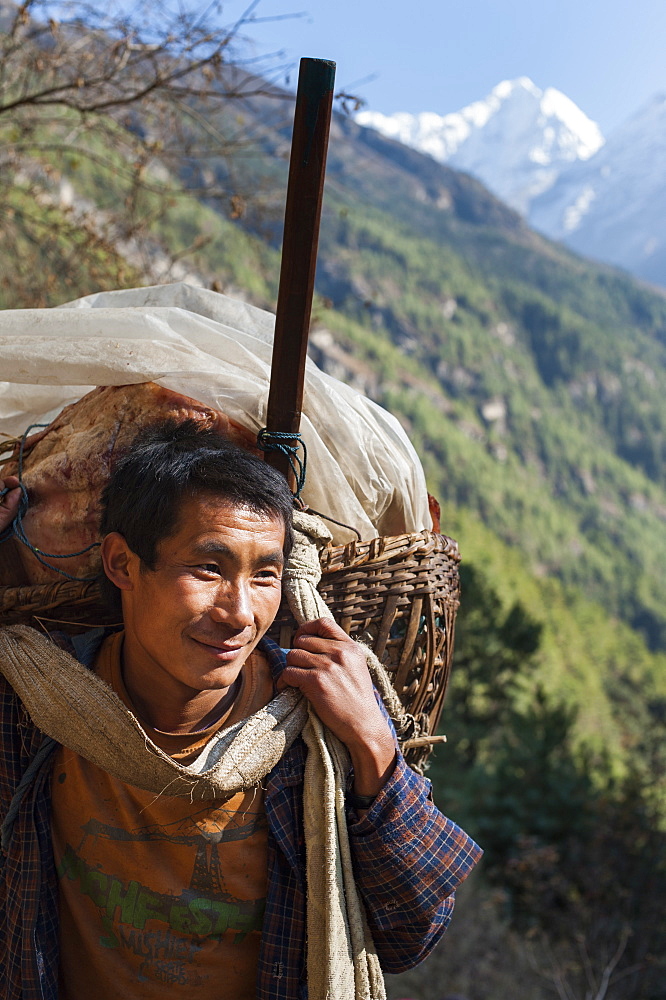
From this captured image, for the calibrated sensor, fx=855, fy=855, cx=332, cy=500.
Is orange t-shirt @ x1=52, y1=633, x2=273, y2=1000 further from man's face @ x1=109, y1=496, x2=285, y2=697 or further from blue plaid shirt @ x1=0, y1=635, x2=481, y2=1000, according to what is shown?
man's face @ x1=109, y1=496, x2=285, y2=697

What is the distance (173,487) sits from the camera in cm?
142

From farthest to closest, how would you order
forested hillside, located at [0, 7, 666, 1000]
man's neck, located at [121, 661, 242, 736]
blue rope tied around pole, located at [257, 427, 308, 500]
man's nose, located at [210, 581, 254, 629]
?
1. forested hillside, located at [0, 7, 666, 1000]
2. blue rope tied around pole, located at [257, 427, 308, 500]
3. man's neck, located at [121, 661, 242, 736]
4. man's nose, located at [210, 581, 254, 629]

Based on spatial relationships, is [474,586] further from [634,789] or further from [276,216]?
[276,216]

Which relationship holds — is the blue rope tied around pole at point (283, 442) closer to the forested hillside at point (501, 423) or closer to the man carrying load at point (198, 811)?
the man carrying load at point (198, 811)

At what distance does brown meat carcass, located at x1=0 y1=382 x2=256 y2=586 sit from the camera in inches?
63.6

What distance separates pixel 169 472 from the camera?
1437 millimetres

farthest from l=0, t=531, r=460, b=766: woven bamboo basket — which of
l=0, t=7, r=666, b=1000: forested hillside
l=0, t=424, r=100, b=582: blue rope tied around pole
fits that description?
l=0, t=7, r=666, b=1000: forested hillside

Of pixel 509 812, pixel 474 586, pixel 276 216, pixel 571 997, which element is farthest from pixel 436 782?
pixel 276 216

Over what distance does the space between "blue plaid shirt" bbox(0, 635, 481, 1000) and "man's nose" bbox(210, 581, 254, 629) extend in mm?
264

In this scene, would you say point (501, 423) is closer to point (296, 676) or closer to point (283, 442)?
point (283, 442)

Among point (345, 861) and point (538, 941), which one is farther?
point (538, 941)

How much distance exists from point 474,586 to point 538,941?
22.4ft

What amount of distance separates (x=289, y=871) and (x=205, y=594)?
50 cm

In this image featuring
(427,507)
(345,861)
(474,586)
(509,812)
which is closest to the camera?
(345,861)
